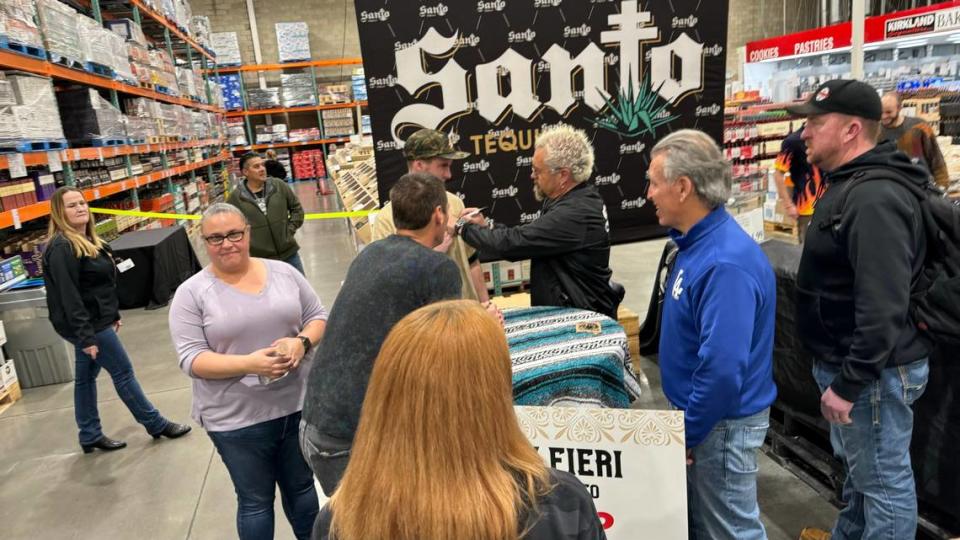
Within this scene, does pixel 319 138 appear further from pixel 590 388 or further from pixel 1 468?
pixel 590 388

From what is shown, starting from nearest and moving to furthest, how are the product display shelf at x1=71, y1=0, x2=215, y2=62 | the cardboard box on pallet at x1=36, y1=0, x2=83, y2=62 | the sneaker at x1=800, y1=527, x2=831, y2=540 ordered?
the sneaker at x1=800, y1=527, x2=831, y2=540 < the cardboard box on pallet at x1=36, y1=0, x2=83, y2=62 < the product display shelf at x1=71, y1=0, x2=215, y2=62

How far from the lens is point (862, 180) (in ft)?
6.20

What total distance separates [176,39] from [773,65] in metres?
16.9

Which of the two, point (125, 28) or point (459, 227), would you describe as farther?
point (125, 28)

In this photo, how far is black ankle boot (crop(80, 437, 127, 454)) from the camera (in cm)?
400

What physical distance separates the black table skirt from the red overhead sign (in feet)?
42.7

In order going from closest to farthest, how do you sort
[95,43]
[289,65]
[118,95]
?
1. [95,43]
2. [118,95]
3. [289,65]

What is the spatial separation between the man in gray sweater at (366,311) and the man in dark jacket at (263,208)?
342cm

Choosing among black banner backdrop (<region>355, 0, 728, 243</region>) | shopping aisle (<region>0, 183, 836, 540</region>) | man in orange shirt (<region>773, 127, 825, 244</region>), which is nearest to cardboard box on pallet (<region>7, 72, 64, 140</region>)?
shopping aisle (<region>0, 183, 836, 540</region>)

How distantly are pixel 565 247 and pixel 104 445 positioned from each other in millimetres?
3400

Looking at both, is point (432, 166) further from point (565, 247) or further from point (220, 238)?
point (220, 238)

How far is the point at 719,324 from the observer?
1677 mm

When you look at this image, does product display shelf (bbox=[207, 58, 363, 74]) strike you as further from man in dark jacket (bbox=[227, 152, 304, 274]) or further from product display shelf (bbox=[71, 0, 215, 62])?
man in dark jacket (bbox=[227, 152, 304, 274])

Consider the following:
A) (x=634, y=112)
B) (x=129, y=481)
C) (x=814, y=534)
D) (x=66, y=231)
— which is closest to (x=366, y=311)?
(x=814, y=534)
